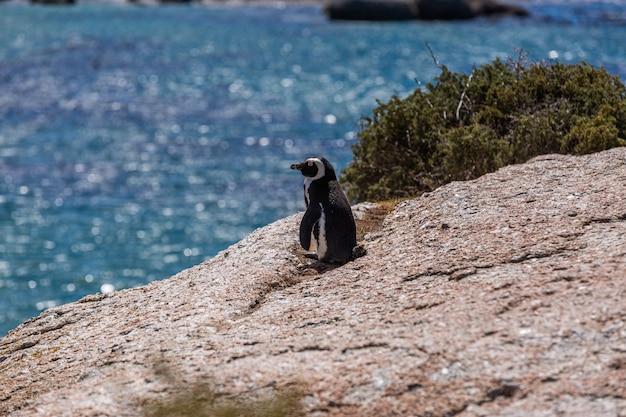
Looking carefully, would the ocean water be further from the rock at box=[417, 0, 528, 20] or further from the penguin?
the penguin

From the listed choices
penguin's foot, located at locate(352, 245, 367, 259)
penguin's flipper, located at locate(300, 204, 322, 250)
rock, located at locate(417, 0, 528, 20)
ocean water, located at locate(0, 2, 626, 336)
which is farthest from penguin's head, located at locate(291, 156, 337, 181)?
rock, located at locate(417, 0, 528, 20)

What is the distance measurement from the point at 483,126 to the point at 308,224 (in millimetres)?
4329

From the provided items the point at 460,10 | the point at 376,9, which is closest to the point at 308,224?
the point at 376,9

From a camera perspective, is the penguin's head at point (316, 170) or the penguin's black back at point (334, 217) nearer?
the penguin's black back at point (334, 217)

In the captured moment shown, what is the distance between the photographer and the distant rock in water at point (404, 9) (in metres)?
79.2

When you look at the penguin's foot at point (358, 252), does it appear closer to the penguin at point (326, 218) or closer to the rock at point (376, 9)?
the penguin at point (326, 218)

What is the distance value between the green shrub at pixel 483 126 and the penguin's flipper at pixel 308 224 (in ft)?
11.2

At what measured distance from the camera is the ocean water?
22.5 metres

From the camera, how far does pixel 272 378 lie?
240 inches

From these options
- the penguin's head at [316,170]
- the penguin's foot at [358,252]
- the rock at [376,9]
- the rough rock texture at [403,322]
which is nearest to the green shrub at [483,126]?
the rough rock texture at [403,322]

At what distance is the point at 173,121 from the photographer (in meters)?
36.6

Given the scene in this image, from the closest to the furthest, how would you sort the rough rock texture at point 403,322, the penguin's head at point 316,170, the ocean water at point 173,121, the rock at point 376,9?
the rough rock texture at point 403,322
the penguin's head at point 316,170
the ocean water at point 173,121
the rock at point 376,9

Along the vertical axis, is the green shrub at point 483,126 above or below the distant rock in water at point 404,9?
above

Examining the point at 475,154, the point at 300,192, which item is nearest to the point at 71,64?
the point at 300,192
